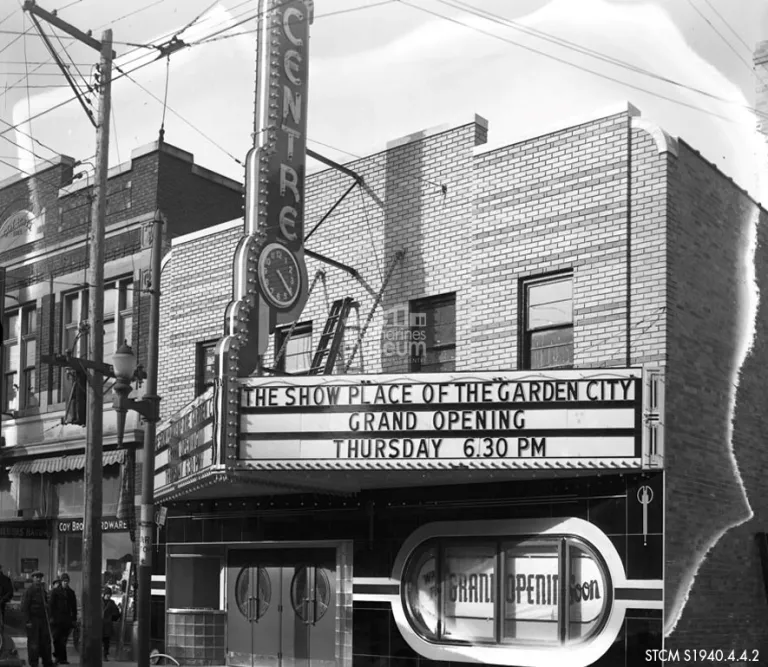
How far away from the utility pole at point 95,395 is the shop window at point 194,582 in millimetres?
3142

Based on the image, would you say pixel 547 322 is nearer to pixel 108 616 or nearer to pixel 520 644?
pixel 520 644

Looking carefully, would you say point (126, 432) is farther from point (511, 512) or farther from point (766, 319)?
point (766, 319)

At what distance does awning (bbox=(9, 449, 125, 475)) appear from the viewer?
23.7 m

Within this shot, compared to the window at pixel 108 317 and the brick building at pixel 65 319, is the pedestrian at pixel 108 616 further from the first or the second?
the window at pixel 108 317

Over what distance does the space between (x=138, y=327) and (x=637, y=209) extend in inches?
493

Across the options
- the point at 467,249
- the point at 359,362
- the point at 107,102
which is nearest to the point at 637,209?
the point at 467,249

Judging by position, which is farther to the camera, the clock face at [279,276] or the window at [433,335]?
the window at [433,335]

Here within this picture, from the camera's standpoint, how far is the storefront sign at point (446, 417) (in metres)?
14.4

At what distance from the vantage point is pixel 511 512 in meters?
15.9

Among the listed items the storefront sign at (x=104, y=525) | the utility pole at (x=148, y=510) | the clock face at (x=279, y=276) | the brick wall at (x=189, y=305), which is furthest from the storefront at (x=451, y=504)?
the storefront sign at (x=104, y=525)

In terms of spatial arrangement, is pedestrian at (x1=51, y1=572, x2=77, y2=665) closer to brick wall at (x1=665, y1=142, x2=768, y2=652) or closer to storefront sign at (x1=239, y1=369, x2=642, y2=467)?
storefront sign at (x1=239, y1=369, x2=642, y2=467)

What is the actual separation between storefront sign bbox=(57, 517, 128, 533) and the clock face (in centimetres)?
803

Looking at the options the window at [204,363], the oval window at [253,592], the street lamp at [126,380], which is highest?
the window at [204,363]

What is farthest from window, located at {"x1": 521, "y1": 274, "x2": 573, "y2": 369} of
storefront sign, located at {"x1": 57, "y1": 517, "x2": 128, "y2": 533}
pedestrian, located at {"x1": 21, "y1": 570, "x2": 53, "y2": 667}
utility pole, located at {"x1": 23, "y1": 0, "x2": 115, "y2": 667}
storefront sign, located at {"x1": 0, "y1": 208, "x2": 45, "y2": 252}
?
storefront sign, located at {"x1": 0, "y1": 208, "x2": 45, "y2": 252}
